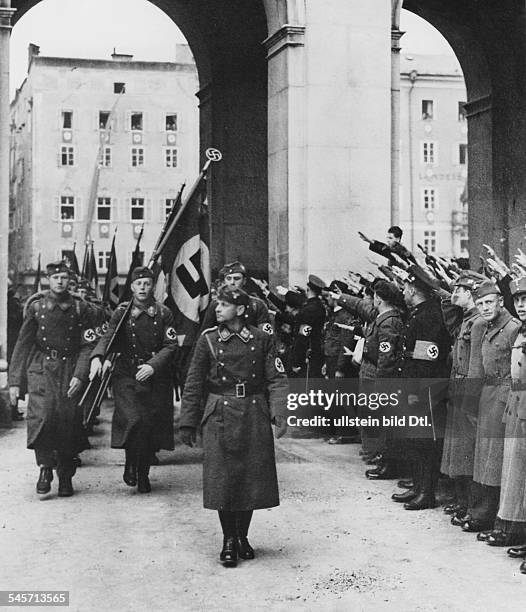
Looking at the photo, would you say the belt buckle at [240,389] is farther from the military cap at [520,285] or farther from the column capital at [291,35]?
the column capital at [291,35]

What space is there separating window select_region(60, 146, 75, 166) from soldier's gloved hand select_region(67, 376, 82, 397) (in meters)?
48.8

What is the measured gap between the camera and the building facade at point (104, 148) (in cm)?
5606

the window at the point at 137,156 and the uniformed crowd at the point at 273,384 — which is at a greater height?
the window at the point at 137,156

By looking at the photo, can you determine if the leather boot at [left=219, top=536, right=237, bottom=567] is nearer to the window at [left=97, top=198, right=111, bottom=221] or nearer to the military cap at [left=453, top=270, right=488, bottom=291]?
the military cap at [left=453, top=270, right=488, bottom=291]

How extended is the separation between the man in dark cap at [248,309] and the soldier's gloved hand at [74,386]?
137cm

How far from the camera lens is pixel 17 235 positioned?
59375 millimetres

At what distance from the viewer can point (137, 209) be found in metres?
57.0

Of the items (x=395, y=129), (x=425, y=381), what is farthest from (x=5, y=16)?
(x=425, y=381)

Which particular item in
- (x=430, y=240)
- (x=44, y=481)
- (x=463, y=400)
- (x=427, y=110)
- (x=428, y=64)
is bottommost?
Result: (x=44, y=481)

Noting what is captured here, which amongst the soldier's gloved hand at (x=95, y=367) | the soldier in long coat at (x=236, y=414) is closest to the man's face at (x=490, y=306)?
the soldier in long coat at (x=236, y=414)

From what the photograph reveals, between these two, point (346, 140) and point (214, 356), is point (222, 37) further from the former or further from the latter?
point (214, 356)

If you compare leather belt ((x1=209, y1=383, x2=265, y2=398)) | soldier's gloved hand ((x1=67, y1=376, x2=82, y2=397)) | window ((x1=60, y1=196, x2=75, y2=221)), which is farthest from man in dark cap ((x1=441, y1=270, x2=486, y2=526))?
window ((x1=60, y1=196, x2=75, y2=221))

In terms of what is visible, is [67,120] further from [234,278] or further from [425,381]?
[425,381]

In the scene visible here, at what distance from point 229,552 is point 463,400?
2197 millimetres
